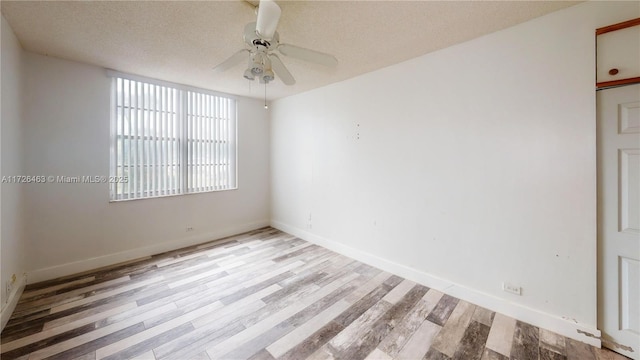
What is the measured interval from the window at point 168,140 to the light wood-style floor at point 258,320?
1.24 metres

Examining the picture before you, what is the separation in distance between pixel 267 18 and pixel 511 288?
9.70 feet

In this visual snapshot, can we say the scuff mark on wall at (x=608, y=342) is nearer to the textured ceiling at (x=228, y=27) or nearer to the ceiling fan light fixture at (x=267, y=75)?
the textured ceiling at (x=228, y=27)

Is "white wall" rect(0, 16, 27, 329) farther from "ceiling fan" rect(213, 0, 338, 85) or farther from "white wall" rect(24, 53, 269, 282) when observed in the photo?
"ceiling fan" rect(213, 0, 338, 85)

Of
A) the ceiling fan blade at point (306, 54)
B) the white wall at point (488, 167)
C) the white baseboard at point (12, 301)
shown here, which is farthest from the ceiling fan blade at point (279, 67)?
the white baseboard at point (12, 301)

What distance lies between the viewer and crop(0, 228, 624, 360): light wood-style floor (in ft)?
5.90

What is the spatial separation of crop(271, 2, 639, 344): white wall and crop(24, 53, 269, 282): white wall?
289 cm

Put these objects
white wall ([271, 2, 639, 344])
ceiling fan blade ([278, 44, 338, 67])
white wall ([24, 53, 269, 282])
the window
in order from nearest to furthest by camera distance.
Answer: ceiling fan blade ([278, 44, 338, 67]) → white wall ([271, 2, 639, 344]) → white wall ([24, 53, 269, 282]) → the window

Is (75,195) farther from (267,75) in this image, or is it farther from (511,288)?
(511,288)

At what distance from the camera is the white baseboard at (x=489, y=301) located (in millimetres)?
1898

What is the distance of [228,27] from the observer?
2121 mm

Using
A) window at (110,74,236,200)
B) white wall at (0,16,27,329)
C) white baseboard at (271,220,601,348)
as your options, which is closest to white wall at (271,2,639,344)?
white baseboard at (271,220,601,348)

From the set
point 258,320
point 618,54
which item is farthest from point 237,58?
point 618,54

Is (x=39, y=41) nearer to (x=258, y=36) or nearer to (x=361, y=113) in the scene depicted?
(x=258, y=36)

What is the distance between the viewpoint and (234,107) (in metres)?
4.47
